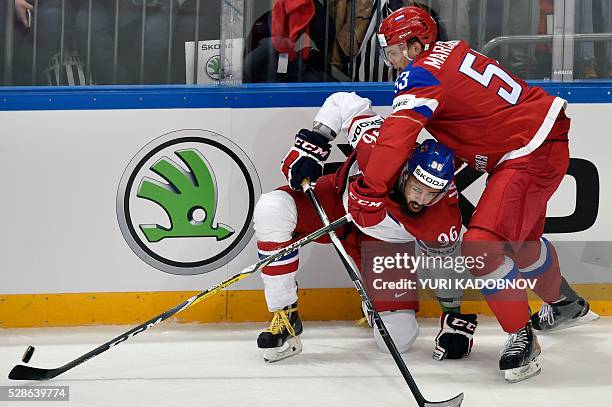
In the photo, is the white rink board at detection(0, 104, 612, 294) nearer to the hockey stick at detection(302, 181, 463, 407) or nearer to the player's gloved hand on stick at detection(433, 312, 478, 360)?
the hockey stick at detection(302, 181, 463, 407)

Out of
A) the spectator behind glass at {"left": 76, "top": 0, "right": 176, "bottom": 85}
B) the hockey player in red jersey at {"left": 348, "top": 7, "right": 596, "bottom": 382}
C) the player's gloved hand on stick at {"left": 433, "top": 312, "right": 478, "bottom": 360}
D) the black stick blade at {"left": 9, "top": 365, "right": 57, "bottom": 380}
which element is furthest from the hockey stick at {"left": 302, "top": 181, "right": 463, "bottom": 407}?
the black stick blade at {"left": 9, "top": 365, "right": 57, "bottom": 380}

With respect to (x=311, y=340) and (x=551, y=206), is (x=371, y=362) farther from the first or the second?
(x=551, y=206)

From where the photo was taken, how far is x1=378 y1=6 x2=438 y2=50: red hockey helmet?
10.5ft

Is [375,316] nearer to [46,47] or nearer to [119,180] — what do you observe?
[119,180]

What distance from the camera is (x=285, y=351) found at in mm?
3295

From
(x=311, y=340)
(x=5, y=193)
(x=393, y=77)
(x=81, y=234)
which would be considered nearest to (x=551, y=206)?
(x=393, y=77)

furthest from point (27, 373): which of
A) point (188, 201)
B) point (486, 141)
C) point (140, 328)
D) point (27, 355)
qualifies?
point (486, 141)

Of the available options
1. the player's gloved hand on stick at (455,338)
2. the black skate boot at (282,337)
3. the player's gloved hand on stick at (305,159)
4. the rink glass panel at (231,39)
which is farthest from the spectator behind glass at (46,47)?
the player's gloved hand on stick at (455,338)

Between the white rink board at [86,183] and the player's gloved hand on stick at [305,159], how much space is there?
12.1 inches

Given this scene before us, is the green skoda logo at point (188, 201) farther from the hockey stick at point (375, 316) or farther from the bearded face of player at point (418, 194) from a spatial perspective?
the bearded face of player at point (418, 194)

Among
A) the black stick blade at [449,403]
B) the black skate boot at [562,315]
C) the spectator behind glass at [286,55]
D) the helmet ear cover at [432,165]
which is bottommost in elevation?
the black stick blade at [449,403]

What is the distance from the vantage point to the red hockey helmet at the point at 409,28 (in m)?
3.20

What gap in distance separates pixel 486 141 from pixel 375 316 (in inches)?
25.5

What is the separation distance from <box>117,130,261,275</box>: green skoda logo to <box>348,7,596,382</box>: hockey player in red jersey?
2.15 feet
